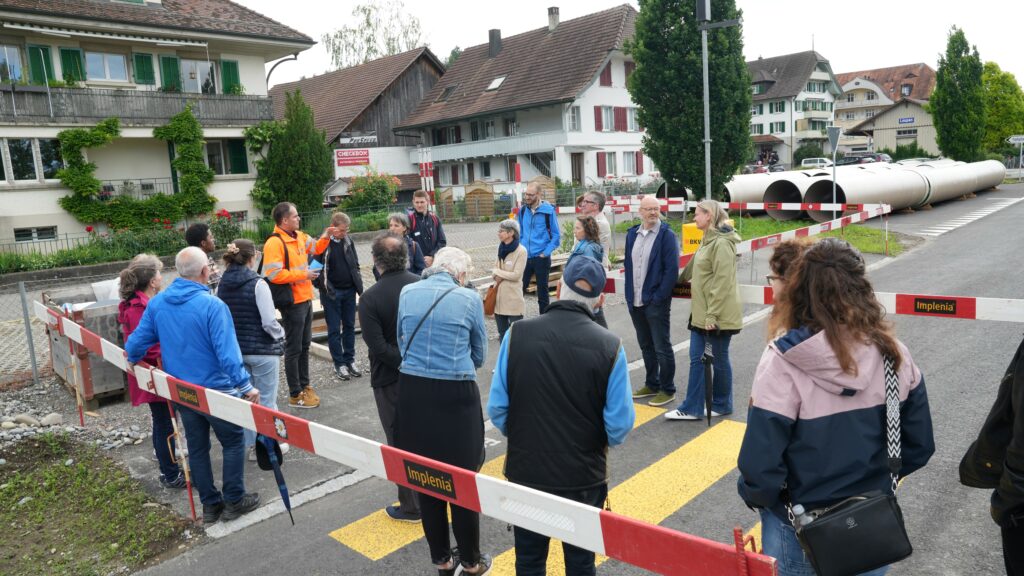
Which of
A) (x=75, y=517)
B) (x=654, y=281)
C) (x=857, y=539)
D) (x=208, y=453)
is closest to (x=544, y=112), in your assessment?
(x=654, y=281)

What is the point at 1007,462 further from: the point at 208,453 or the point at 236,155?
the point at 236,155

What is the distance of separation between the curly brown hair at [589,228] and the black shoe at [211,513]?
4.00 m

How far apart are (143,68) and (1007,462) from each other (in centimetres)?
2717

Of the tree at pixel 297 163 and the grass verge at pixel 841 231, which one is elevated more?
the tree at pixel 297 163

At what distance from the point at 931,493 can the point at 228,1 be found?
30.1 metres

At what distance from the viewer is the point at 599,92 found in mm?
42188

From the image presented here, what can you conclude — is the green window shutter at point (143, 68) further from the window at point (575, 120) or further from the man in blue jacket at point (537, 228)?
the window at point (575, 120)

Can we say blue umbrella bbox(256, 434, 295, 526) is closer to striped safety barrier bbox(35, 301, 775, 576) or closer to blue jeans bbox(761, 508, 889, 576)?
striped safety barrier bbox(35, 301, 775, 576)

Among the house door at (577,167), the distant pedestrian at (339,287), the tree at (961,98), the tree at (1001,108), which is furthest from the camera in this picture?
the tree at (1001,108)

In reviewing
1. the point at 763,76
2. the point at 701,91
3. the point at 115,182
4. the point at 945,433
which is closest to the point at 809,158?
the point at 763,76

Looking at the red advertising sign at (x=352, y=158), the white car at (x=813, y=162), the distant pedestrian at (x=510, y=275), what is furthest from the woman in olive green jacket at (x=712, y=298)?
the white car at (x=813, y=162)

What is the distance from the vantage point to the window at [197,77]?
83.5 feet

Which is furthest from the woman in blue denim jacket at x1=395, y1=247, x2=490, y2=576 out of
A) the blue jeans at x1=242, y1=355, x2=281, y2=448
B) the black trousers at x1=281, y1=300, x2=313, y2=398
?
the black trousers at x1=281, y1=300, x2=313, y2=398

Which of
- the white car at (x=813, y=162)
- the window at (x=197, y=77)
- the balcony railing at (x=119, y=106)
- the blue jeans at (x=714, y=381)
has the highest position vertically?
the window at (x=197, y=77)
